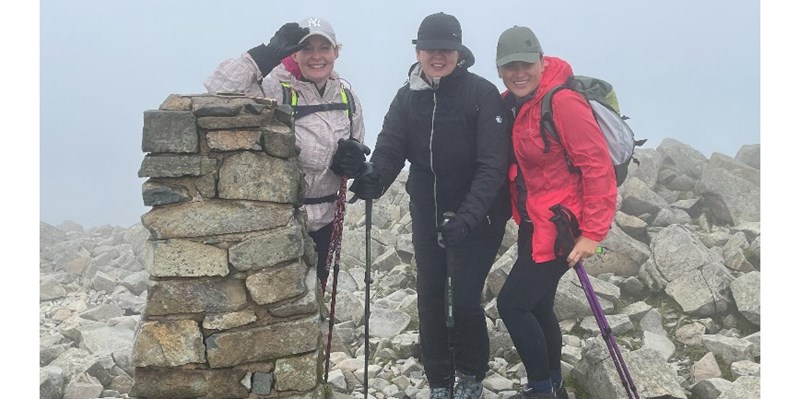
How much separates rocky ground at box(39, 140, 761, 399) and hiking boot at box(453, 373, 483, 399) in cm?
107

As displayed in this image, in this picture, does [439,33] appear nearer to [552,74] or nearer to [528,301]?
[552,74]

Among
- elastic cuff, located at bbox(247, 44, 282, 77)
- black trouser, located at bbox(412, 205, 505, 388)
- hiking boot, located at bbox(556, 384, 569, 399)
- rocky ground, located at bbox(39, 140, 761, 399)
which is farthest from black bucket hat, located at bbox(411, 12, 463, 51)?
rocky ground, located at bbox(39, 140, 761, 399)

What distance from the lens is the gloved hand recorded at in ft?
19.7

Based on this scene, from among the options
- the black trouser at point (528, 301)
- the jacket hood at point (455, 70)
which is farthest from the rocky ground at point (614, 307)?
the jacket hood at point (455, 70)

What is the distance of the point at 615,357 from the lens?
665cm

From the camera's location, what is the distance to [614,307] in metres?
10.7

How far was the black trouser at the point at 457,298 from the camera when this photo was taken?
6.50 metres

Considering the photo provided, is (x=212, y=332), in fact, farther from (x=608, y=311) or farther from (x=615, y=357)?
(x=608, y=311)

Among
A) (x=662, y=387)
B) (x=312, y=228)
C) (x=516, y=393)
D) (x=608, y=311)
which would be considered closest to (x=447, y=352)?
(x=516, y=393)

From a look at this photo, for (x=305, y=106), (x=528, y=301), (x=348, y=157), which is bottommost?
(x=528, y=301)

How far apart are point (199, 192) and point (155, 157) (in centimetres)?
47

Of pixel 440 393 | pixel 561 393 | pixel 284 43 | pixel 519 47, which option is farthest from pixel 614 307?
pixel 284 43

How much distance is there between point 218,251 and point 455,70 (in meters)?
3.00

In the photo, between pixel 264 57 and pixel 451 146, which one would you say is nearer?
pixel 264 57
